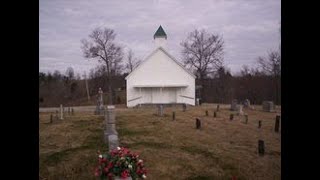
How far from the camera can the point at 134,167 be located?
6.84 m

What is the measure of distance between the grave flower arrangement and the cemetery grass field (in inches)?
76.0

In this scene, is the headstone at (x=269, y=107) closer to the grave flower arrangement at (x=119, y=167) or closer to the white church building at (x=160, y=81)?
the white church building at (x=160, y=81)

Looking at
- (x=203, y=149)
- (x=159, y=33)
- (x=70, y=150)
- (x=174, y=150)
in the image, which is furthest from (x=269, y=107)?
(x=70, y=150)

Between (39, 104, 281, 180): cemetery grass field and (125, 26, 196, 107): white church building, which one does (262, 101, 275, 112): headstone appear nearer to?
(39, 104, 281, 180): cemetery grass field

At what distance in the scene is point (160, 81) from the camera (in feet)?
117

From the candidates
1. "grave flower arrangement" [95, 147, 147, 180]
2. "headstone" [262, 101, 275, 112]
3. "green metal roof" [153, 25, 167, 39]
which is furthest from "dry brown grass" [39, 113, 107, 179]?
"green metal roof" [153, 25, 167, 39]

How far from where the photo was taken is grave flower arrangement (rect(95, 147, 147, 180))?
667 cm

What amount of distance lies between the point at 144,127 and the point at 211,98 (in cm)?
3105

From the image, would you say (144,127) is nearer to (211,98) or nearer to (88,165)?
(88,165)

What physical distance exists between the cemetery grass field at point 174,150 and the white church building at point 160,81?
18.3m

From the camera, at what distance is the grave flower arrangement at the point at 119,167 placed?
21.9ft
